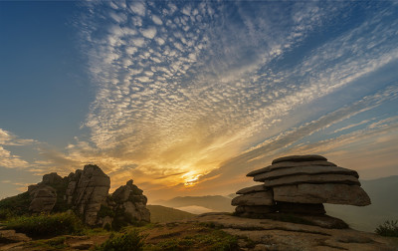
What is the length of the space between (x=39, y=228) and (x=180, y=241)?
12939mm

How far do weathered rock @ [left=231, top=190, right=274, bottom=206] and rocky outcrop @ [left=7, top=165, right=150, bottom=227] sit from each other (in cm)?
3067

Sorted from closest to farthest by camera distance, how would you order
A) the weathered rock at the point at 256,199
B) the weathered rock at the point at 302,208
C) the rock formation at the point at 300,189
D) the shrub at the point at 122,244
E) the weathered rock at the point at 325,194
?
the shrub at the point at 122,244 → the weathered rock at the point at 325,194 → the rock formation at the point at 300,189 → the weathered rock at the point at 302,208 → the weathered rock at the point at 256,199

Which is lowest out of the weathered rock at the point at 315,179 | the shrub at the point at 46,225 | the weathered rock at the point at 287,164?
the shrub at the point at 46,225

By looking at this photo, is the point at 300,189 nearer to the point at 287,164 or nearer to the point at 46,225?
the point at 287,164

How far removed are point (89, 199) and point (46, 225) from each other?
95.8ft

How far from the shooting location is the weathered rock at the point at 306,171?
18.8 m

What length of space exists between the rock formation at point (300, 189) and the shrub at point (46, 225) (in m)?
19.5

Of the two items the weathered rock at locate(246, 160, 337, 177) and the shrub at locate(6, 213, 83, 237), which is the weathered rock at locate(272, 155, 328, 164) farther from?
the shrub at locate(6, 213, 83, 237)

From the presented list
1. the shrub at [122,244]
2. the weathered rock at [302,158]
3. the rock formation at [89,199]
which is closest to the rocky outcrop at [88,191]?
the rock formation at [89,199]

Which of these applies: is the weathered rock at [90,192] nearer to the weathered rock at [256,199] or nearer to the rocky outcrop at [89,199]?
the rocky outcrop at [89,199]

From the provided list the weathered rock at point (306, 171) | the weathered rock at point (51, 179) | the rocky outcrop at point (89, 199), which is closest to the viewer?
the weathered rock at point (306, 171)

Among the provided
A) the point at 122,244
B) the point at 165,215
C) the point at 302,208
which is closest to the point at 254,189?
the point at 302,208

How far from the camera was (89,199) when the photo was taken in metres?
40.3

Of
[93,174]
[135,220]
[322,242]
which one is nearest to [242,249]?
[322,242]
